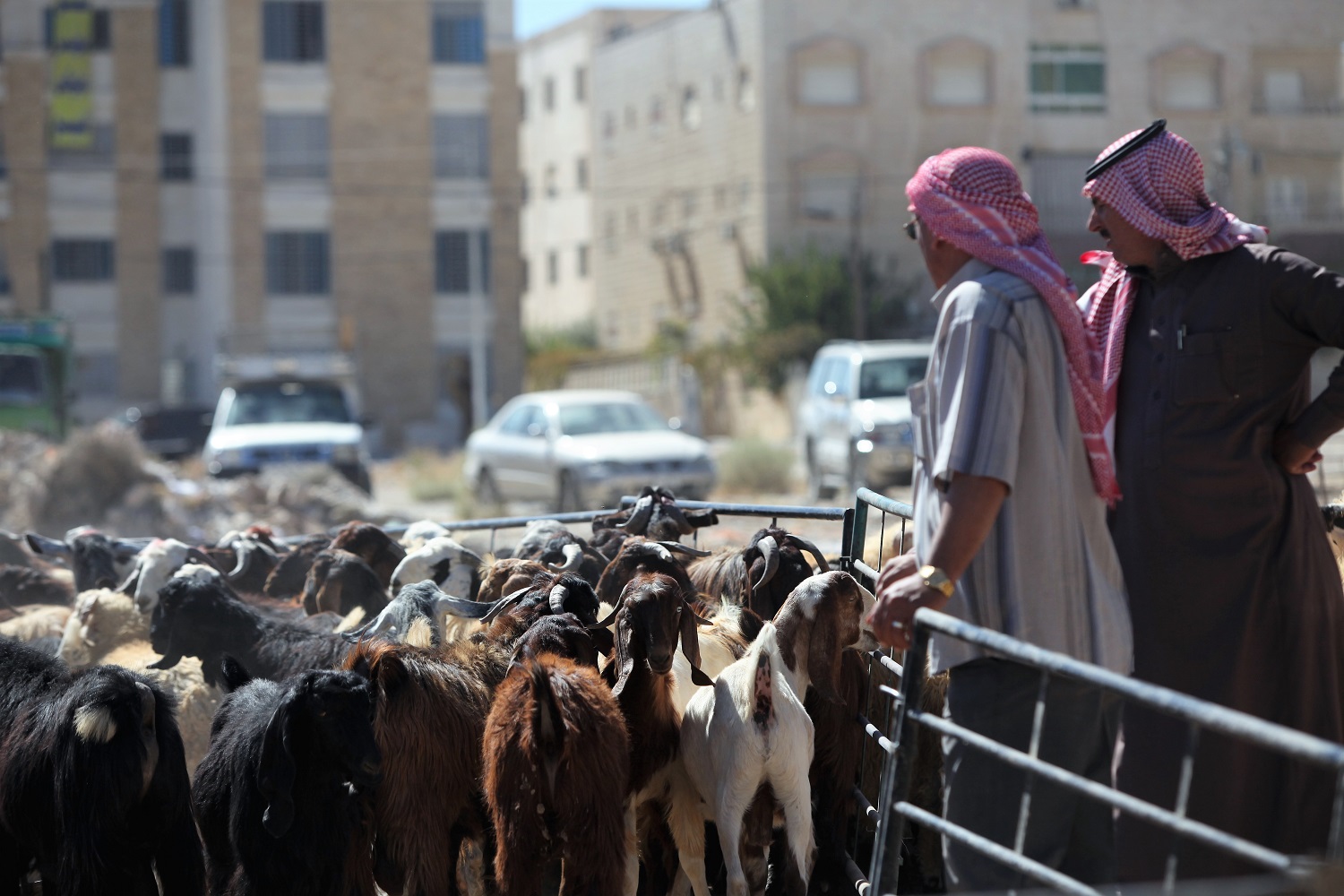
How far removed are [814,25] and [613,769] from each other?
135 feet

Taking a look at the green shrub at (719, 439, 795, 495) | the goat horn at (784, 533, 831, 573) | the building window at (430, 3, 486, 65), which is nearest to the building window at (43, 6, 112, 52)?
the building window at (430, 3, 486, 65)

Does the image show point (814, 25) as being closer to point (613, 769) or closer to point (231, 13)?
point (231, 13)

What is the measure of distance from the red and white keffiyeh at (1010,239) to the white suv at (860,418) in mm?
14802

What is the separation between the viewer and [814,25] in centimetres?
4334

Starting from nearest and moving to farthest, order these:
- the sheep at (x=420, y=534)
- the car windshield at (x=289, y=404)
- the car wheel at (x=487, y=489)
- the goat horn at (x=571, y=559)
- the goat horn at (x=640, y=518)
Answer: the goat horn at (x=571, y=559) → the goat horn at (x=640, y=518) → the sheep at (x=420, y=534) → the car wheel at (x=487, y=489) → the car windshield at (x=289, y=404)

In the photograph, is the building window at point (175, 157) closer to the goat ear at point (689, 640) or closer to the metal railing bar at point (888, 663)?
the goat ear at point (689, 640)

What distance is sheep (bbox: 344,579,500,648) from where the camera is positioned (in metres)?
5.39

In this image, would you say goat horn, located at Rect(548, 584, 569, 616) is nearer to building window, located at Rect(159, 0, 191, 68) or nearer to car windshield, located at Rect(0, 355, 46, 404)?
car windshield, located at Rect(0, 355, 46, 404)

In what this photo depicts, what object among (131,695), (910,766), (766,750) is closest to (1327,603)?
(910,766)

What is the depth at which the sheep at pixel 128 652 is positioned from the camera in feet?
19.8

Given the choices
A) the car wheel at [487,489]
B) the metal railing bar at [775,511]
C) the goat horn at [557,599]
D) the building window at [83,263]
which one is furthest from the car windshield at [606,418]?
the building window at [83,263]

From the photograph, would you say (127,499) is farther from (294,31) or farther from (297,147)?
(294,31)

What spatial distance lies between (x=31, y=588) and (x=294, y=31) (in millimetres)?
38533

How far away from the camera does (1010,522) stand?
11.3 feet
